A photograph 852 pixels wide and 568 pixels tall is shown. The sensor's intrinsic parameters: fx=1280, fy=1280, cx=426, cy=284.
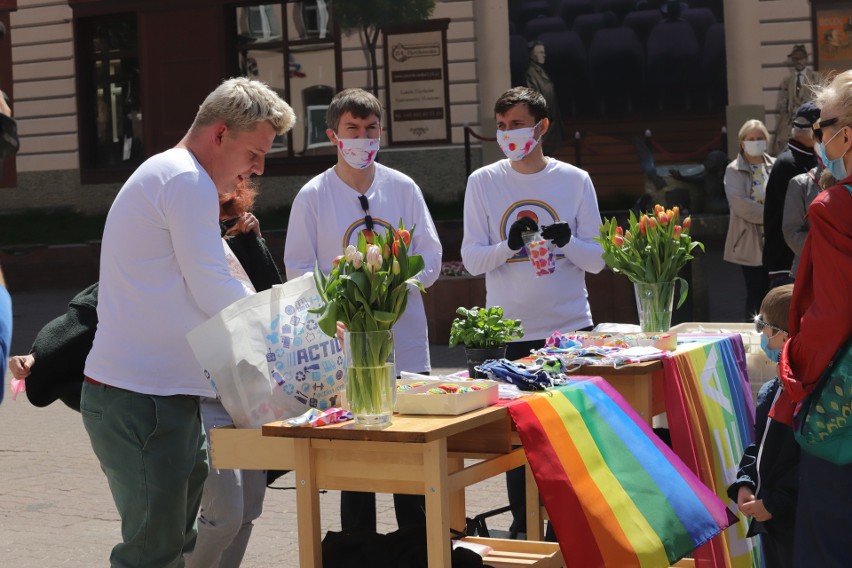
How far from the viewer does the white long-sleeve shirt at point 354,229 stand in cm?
529

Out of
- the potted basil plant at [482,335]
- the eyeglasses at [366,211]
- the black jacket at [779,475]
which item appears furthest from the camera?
the eyeglasses at [366,211]

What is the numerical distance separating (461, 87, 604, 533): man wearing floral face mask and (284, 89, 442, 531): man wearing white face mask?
496mm

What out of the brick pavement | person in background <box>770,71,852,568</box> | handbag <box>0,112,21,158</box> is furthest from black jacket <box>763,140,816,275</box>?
handbag <box>0,112,21,158</box>

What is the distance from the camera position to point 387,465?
365 cm

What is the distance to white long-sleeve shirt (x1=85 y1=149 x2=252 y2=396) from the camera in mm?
3768

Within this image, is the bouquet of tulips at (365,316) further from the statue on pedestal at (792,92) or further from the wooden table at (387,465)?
the statue on pedestal at (792,92)

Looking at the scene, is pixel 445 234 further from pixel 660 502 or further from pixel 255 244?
pixel 660 502

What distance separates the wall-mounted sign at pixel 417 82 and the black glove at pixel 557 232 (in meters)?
17.4

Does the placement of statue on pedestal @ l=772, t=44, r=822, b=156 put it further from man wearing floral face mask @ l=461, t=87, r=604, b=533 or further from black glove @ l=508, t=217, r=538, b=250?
black glove @ l=508, t=217, r=538, b=250

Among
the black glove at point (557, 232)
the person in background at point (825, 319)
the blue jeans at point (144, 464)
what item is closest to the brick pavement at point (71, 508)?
the black glove at point (557, 232)

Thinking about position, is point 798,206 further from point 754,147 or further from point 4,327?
point 4,327

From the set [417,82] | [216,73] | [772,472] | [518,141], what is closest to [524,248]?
[518,141]

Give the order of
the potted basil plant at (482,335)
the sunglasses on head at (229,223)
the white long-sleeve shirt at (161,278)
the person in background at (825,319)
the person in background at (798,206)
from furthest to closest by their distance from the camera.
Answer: the person in background at (798,206), the sunglasses on head at (229,223), the potted basil plant at (482,335), the white long-sleeve shirt at (161,278), the person in background at (825,319)

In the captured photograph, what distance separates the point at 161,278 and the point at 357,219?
1575 millimetres
